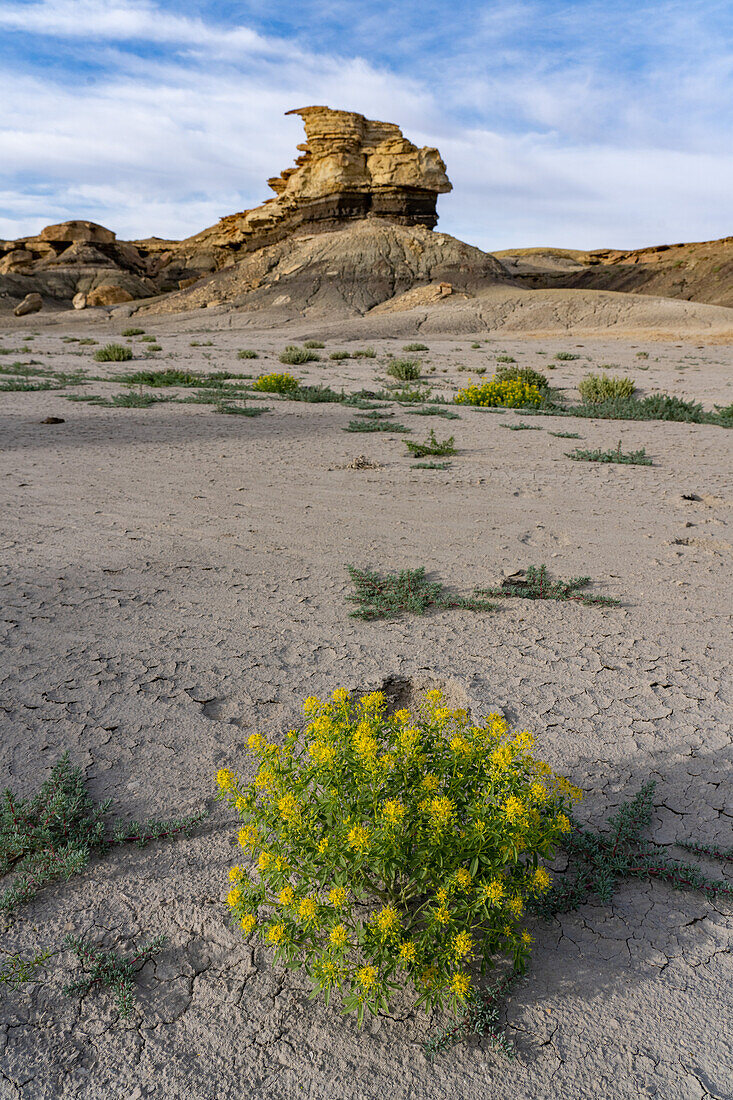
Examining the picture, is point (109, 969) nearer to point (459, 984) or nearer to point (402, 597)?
point (459, 984)

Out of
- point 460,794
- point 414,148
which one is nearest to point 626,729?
point 460,794

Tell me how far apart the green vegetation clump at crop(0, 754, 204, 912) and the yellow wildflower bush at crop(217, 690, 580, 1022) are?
1.96ft

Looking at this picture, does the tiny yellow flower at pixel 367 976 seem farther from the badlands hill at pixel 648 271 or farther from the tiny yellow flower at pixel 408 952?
the badlands hill at pixel 648 271

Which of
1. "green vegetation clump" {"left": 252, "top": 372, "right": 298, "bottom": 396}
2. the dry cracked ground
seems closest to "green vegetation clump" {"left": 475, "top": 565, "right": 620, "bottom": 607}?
the dry cracked ground

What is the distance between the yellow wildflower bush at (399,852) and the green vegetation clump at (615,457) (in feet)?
19.4

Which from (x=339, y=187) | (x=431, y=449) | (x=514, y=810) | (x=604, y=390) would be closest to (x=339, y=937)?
(x=514, y=810)

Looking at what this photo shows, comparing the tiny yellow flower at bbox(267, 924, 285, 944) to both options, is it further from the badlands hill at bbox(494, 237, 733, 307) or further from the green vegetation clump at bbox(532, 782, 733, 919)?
the badlands hill at bbox(494, 237, 733, 307)

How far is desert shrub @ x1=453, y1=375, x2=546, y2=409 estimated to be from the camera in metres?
10.7

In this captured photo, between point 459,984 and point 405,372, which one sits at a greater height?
point 405,372

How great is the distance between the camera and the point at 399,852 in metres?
1.49

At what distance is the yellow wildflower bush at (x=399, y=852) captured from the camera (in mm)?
1475

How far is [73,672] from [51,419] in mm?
6332

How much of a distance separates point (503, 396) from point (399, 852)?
10151 mm

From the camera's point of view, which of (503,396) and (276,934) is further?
(503,396)
